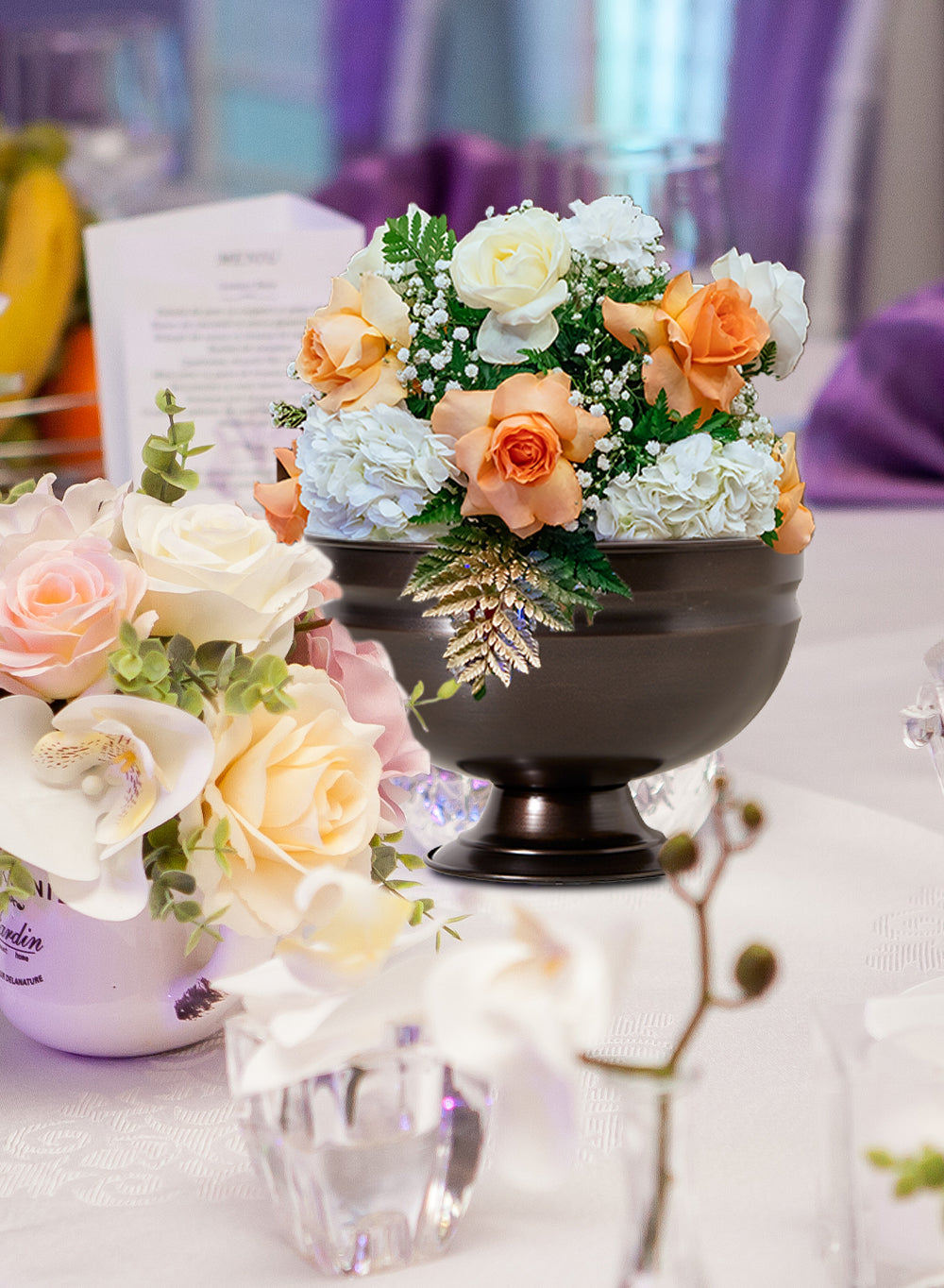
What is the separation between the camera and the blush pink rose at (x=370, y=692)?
0.51 metres

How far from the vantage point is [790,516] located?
2.11ft

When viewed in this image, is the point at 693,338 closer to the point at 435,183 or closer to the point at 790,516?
the point at 790,516

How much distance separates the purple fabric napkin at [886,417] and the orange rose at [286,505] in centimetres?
123

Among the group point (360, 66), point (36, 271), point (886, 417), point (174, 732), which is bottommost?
point (886, 417)

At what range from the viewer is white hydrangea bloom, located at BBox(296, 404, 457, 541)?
23.2 inches

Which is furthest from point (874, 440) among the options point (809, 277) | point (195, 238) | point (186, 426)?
point (809, 277)

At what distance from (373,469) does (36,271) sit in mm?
839

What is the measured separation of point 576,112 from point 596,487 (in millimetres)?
3134

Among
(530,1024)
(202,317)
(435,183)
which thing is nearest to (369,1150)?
(530,1024)

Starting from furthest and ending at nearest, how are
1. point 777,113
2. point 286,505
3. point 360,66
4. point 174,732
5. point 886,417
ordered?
point 360,66 < point 777,113 < point 886,417 < point 286,505 < point 174,732

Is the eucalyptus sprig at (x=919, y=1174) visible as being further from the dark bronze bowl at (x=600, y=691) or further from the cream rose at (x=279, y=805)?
the dark bronze bowl at (x=600, y=691)

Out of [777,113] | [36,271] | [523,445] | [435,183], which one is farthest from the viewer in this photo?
[777,113]

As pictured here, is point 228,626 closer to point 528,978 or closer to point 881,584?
point 528,978

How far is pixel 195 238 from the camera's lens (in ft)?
3.42
